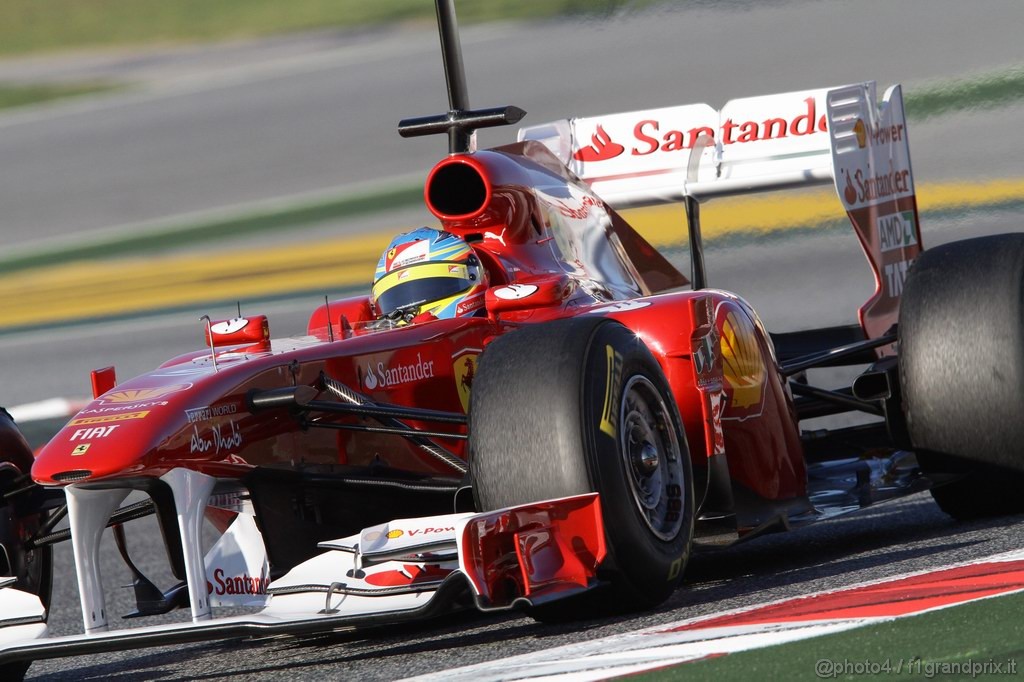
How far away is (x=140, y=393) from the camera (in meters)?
4.81

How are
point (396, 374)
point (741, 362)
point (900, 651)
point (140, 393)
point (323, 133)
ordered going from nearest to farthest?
point (900, 651) → point (140, 393) → point (396, 374) → point (741, 362) → point (323, 133)

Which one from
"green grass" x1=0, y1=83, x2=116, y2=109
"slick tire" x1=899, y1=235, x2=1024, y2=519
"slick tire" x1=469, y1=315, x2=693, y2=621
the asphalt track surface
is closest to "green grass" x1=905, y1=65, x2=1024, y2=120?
the asphalt track surface

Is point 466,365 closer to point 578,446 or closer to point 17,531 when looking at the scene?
point 578,446

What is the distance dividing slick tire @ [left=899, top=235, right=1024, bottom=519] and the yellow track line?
6610 mm

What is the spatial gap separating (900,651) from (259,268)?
1234 centimetres

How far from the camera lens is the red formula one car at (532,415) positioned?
14.4 feet

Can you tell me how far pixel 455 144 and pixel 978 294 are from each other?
2.27 metres

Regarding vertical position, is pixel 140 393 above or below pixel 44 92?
below

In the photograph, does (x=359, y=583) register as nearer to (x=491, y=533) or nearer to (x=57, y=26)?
(x=491, y=533)

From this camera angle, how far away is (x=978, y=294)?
5.81 m

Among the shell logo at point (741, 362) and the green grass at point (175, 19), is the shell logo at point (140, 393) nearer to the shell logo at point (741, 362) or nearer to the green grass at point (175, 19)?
the shell logo at point (741, 362)

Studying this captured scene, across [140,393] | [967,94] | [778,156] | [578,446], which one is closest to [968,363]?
[778,156]

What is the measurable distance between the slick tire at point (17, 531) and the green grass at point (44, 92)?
1386cm

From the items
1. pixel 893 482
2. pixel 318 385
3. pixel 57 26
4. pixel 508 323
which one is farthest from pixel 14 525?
pixel 57 26
